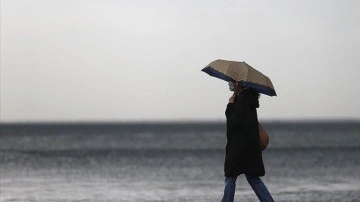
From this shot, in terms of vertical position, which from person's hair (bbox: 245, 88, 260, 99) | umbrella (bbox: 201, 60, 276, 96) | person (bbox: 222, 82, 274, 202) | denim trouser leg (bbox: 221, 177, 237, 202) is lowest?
denim trouser leg (bbox: 221, 177, 237, 202)

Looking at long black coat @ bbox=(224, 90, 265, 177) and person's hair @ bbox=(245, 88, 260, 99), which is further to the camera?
person's hair @ bbox=(245, 88, 260, 99)

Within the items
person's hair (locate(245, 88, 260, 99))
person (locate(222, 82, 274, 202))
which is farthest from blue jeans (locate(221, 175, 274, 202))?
person's hair (locate(245, 88, 260, 99))

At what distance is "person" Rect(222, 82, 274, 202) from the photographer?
31.0 ft

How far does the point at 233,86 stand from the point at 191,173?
74.7ft

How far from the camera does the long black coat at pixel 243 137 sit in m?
9.45

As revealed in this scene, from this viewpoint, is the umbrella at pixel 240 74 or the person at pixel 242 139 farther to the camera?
the umbrella at pixel 240 74

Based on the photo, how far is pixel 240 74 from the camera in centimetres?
963

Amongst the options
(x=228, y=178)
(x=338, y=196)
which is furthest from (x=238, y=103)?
(x=338, y=196)

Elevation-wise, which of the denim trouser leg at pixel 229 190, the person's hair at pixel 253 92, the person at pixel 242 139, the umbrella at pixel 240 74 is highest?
the umbrella at pixel 240 74

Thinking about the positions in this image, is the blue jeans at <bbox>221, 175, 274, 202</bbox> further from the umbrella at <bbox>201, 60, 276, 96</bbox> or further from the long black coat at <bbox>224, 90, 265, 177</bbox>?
the umbrella at <bbox>201, 60, 276, 96</bbox>

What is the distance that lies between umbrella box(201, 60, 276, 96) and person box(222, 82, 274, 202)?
0.12 meters

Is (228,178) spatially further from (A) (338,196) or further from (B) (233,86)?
(A) (338,196)

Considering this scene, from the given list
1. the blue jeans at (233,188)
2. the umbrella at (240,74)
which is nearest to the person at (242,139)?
the blue jeans at (233,188)

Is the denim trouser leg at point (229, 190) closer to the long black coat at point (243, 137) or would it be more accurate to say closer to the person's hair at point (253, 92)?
the long black coat at point (243, 137)
